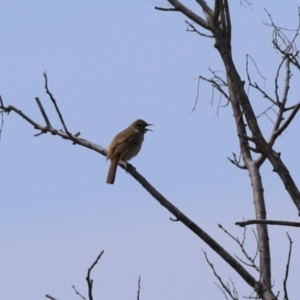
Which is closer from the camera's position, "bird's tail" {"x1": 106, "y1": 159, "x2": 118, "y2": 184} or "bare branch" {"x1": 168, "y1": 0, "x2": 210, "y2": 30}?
"bare branch" {"x1": 168, "y1": 0, "x2": 210, "y2": 30}

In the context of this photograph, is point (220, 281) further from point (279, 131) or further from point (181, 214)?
point (279, 131)

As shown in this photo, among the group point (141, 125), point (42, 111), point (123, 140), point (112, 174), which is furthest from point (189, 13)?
point (141, 125)

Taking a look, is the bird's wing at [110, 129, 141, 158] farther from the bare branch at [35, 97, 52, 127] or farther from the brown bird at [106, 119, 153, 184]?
the bare branch at [35, 97, 52, 127]

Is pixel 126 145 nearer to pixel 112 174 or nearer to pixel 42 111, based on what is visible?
pixel 112 174

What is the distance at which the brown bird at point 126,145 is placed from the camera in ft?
36.3

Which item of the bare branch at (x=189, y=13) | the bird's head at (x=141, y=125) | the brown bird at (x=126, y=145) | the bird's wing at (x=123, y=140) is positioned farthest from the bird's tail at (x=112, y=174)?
the bare branch at (x=189, y=13)

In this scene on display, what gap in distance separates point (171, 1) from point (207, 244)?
1.92 meters

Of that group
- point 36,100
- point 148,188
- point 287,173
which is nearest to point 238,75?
point 287,173

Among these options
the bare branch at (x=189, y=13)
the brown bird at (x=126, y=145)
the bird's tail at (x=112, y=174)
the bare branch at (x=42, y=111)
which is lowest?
the bare branch at (x=42, y=111)

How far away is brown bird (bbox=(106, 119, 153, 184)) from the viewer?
11.1 metres

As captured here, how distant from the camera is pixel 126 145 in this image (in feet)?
38.3

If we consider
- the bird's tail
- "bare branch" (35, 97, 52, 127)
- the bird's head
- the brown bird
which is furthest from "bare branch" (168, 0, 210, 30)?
the bird's head

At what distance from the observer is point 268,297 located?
5344 millimetres

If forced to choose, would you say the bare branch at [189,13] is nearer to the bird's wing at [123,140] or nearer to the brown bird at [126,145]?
the brown bird at [126,145]
